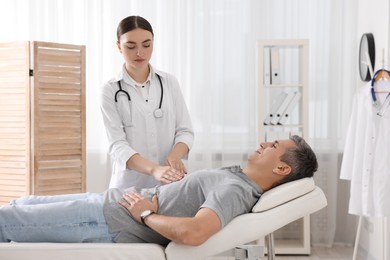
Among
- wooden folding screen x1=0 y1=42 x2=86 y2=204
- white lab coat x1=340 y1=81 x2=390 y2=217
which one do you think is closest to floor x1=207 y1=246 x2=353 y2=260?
white lab coat x1=340 y1=81 x2=390 y2=217

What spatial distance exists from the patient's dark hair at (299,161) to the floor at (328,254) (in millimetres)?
2475

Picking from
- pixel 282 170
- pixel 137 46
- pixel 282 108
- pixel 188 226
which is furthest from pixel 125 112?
pixel 282 108

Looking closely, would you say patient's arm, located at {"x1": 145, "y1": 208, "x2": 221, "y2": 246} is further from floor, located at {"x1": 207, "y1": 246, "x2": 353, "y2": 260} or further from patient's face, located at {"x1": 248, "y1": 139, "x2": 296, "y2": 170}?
floor, located at {"x1": 207, "y1": 246, "x2": 353, "y2": 260}

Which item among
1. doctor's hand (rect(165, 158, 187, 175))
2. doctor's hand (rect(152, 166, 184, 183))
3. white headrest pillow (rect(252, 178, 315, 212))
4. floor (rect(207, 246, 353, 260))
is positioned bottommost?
floor (rect(207, 246, 353, 260))

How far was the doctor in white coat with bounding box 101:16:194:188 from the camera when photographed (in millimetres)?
2943

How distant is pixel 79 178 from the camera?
183 inches

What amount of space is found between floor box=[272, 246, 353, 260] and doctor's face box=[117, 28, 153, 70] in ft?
8.29

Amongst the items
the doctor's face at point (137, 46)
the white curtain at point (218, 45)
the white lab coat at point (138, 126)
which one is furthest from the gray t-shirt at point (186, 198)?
the white curtain at point (218, 45)

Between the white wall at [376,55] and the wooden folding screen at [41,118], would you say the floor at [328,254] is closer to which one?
the white wall at [376,55]

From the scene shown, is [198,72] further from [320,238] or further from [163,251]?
[163,251]

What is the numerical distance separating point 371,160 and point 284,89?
1462 millimetres

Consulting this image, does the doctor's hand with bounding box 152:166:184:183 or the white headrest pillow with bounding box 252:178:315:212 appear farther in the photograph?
the doctor's hand with bounding box 152:166:184:183

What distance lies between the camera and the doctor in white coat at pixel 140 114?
2.94 metres

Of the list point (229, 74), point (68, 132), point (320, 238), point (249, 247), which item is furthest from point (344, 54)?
point (249, 247)
